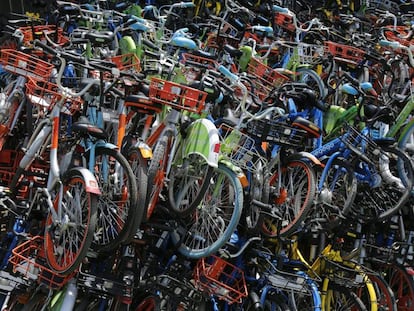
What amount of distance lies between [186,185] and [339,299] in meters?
2.03

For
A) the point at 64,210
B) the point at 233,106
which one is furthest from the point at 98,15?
the point at 64,210

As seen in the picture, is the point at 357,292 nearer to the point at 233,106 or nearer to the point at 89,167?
the point at 233,106

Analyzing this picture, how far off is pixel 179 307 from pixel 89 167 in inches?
53.3

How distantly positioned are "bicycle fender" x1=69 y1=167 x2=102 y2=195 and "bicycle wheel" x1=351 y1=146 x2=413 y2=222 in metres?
2.90

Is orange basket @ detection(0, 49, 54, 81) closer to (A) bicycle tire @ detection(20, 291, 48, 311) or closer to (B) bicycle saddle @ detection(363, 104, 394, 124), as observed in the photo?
(A) bicycle tire @ detection(20, 291, 48, 311)

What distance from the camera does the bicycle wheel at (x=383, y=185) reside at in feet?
20.2

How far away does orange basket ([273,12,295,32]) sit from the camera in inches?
377

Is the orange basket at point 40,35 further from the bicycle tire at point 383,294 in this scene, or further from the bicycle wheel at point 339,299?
the bicycle tire at point 383,294

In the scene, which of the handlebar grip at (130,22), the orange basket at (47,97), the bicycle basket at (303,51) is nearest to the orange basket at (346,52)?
the bicycle basket at (303,51)

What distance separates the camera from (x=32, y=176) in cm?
541

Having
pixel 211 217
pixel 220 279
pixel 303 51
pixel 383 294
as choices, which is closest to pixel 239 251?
pixel 220 279

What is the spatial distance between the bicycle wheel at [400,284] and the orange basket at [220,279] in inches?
77.3

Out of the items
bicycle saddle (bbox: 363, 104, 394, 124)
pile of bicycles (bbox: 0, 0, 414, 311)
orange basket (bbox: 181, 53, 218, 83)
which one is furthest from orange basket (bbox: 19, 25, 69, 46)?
bicycle saddle (bbox: 363, 104, 394, 124)

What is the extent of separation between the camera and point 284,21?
9641 millimetres
